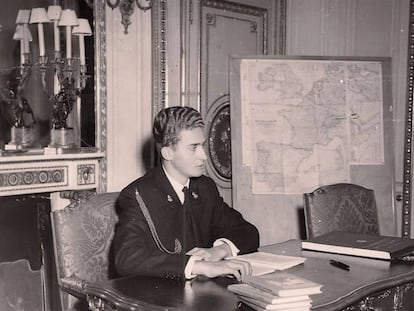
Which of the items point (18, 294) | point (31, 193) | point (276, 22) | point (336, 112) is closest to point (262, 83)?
point (336, 112)

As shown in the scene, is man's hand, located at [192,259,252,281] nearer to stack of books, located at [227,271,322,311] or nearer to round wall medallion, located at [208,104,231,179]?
stack of books, located at [227,271,322,311]

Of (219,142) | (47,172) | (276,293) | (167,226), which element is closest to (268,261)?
(167,226)

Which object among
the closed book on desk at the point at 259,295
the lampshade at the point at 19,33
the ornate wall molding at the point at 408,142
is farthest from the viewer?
the ornate wall molding at the point at 408,142

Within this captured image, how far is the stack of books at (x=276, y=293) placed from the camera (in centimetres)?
199

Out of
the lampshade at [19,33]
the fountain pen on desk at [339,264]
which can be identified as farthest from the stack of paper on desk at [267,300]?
the lampshade at [19,33]

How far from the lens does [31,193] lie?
3.49m

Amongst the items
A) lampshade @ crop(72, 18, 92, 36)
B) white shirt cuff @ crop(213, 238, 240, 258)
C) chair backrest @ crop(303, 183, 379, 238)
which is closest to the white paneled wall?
lampshade @ crop(72, 18, 92, 36)

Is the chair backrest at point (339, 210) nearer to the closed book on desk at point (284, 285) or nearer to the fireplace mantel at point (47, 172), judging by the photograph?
the fireplace mantel at point (47, 172)

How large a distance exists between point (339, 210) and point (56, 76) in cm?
171

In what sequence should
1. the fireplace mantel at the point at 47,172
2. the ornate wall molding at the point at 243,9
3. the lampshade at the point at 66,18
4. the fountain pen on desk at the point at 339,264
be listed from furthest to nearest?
1. the ornate wall molding at the point at 243,9
2. the lampshade at the point at 66,18
3. the fireplace mantel at the point at 47,172
4. the fountain pen on desk at the point at 339,264

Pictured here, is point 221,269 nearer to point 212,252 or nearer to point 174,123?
point 212,252

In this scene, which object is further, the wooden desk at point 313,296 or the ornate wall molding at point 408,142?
the ornate wall molding at point 408,142

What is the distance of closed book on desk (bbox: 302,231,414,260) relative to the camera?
2.74 metres

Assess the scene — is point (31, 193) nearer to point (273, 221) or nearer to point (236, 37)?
point (273, 221)
